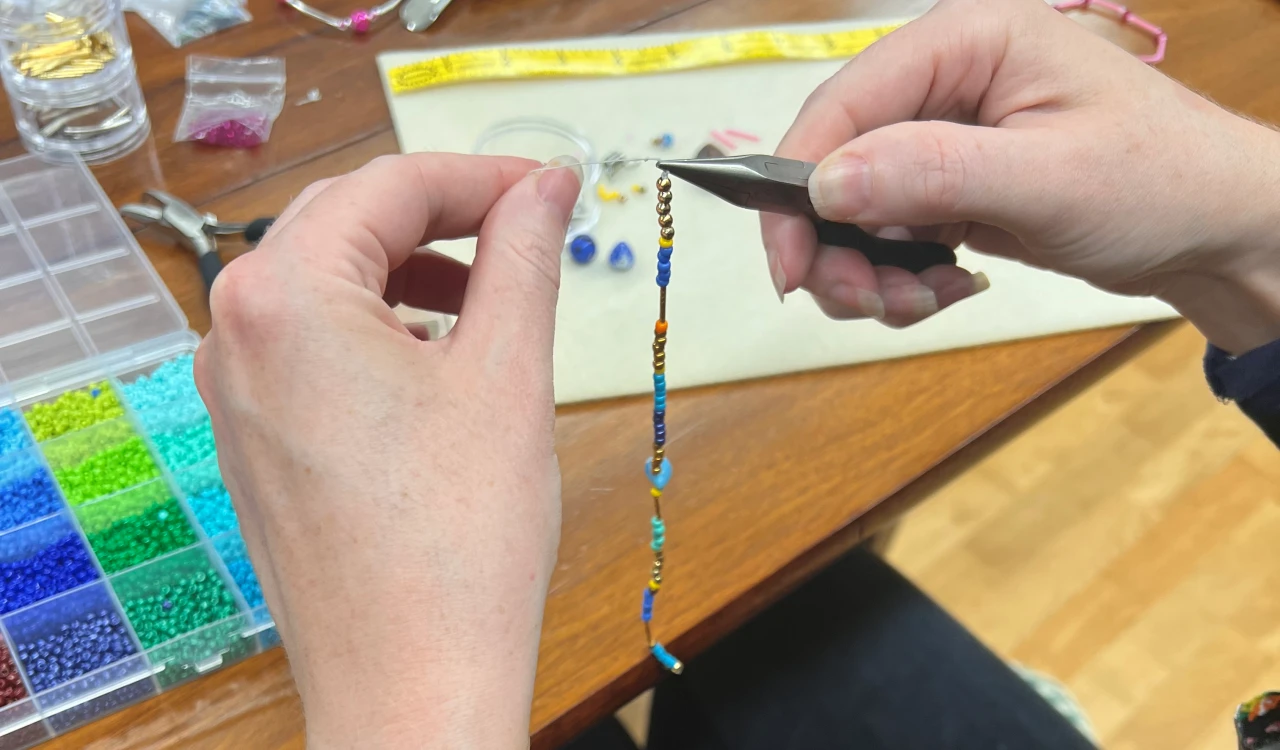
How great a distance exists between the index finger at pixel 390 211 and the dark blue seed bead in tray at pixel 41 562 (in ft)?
1.18

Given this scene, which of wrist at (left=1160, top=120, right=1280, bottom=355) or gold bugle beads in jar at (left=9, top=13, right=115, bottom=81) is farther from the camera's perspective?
gold bugle beads in jar at (left=9, top=13, right=115, bottom=81)

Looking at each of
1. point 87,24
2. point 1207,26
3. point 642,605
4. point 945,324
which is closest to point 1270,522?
point 1207,26

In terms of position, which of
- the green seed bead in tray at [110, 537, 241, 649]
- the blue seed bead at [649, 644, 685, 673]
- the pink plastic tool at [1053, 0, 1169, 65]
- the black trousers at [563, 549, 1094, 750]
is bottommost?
the black trousers at [563, 549, 1094, 750]

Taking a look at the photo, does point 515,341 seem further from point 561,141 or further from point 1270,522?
point 1270,522

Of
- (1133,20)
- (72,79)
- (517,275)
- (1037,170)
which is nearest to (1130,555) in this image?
(1133,20)

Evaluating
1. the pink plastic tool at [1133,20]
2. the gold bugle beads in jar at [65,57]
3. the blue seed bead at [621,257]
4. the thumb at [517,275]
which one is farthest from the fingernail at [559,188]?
the pink plastic tool at [1133,20]

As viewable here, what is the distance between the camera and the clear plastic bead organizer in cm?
68

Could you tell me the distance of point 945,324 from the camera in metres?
0.92

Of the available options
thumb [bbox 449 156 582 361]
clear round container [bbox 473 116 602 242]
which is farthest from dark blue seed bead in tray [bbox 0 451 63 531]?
clear round container [bbox 473 116 602 242]

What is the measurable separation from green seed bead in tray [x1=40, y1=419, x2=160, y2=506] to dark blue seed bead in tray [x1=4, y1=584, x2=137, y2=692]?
85 millimetres

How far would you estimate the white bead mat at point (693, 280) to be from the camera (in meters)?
0.89

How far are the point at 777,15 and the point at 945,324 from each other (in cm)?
56

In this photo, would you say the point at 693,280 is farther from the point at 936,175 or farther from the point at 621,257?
the point at 936,175

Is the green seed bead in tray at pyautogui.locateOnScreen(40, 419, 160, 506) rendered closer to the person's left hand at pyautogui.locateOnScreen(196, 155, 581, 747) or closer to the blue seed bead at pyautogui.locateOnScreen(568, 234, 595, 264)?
the person's left hand at pyautogui.locateOnScreen(196, 155, 581, 747)
